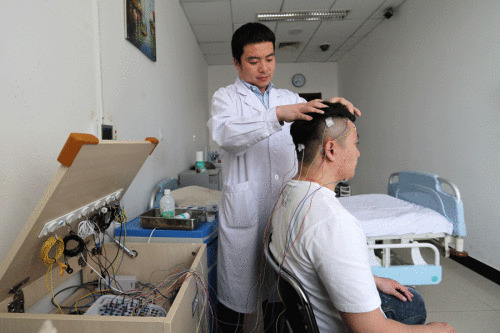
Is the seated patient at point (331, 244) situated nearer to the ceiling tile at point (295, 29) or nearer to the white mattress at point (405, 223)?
the white mattress at point (405, 223)

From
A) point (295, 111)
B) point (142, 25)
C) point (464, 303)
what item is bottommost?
point (464, 303)

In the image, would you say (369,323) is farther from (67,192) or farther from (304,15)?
(304,15)

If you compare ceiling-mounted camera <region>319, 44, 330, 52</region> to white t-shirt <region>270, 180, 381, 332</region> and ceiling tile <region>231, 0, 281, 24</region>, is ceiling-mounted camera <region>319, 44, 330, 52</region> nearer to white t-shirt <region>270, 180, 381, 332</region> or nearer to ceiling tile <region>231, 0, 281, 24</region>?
ceiling tile <region>231, 0, 281, 24</region>

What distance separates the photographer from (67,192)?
0.85m

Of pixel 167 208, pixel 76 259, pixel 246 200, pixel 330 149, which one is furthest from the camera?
pixel 167 208

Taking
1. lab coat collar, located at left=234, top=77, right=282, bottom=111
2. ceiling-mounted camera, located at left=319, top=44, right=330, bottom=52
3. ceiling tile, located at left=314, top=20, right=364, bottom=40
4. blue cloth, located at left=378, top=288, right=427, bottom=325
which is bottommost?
blue cloth, located at left=378, top=288, right=427, bottom=325

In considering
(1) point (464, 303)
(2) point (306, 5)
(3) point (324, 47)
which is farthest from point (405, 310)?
(3) point (324, 47)

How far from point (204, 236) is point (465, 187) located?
2611 millimetres

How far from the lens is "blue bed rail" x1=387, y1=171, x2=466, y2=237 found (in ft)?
5.80

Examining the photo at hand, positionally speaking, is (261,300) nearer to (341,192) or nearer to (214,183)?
(214,183)

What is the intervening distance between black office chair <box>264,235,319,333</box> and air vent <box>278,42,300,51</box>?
474cm

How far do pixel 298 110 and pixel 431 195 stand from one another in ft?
4.90

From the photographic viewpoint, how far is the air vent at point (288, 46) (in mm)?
5055

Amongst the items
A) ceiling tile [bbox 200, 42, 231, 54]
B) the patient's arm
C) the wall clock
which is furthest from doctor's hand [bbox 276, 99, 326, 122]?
the wall clock
